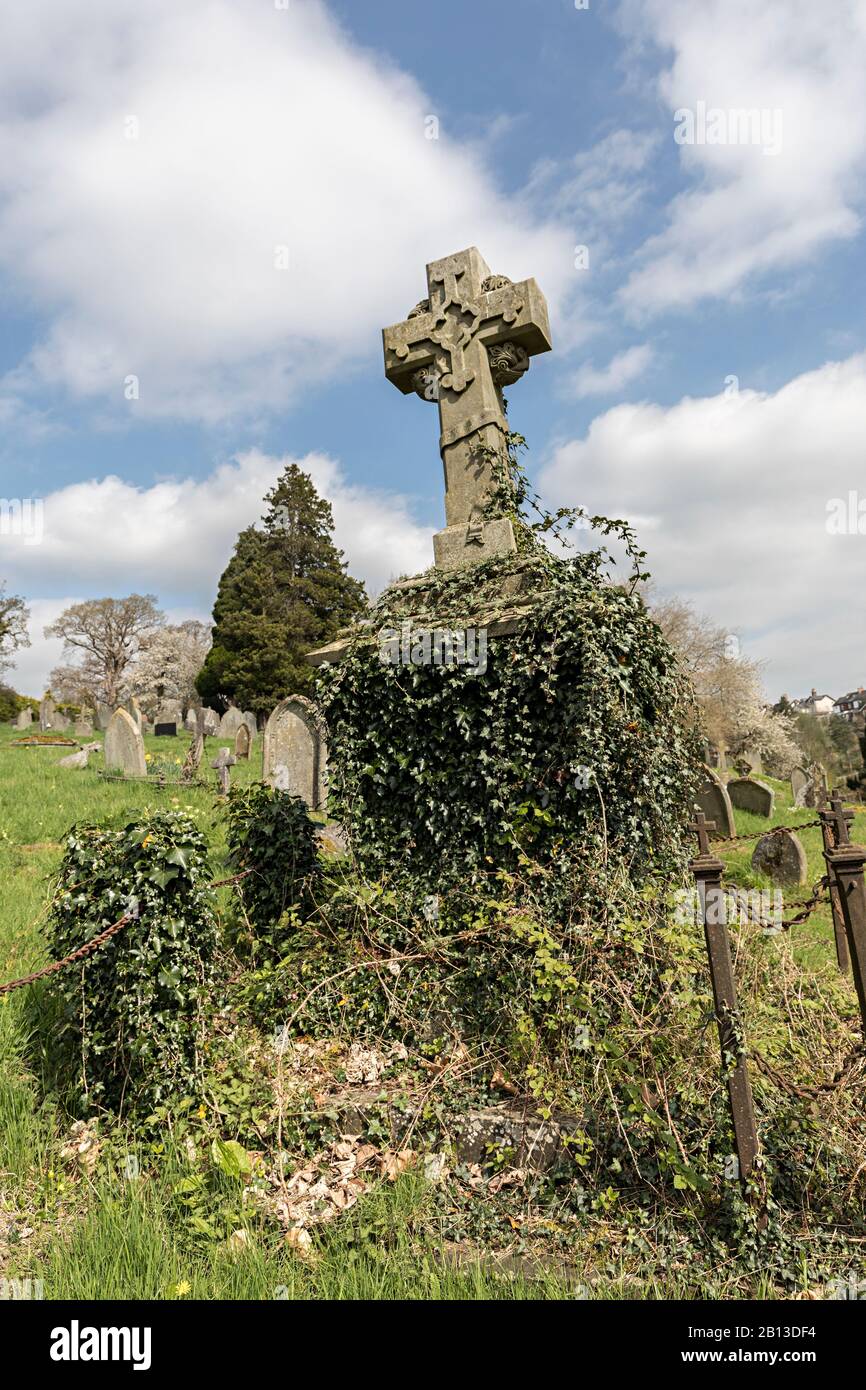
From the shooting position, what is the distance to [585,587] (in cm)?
446

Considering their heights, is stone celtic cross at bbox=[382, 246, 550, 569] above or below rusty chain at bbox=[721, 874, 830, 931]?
above

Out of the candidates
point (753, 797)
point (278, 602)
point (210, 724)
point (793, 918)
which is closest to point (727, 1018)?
point (793, 918)

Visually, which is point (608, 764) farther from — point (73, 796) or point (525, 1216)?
point (73, 796)

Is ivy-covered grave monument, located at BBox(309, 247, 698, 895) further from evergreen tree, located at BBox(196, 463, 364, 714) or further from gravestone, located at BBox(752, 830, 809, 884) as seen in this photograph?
evergreen tree, located at BBox(196, 463, 364, 714)

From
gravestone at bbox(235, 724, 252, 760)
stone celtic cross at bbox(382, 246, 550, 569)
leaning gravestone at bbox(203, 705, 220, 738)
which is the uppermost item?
leaning gravestone at bbox(203, 705, 220, 738)

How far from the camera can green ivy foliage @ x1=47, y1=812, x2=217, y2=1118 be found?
12.1 ft

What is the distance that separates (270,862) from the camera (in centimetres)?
515

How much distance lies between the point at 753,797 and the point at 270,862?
1201 centimetres

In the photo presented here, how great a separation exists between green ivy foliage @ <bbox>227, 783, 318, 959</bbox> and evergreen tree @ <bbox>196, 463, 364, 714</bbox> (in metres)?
22.2

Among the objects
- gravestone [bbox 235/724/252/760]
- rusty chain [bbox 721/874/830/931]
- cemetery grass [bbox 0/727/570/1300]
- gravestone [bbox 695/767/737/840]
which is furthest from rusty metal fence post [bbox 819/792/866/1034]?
gravestone [bbox 235/724/252/760]

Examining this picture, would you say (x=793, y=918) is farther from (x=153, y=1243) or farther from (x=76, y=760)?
(x=76, y=760)
